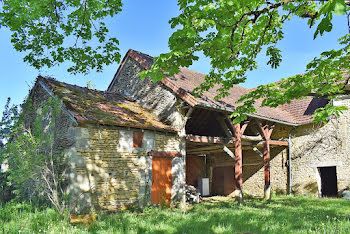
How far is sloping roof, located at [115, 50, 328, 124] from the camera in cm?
1026

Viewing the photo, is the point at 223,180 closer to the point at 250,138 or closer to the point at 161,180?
the point at 250,138

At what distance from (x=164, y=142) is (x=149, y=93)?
105 inches

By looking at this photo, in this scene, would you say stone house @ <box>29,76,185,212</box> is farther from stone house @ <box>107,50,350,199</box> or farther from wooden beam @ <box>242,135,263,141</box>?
wooden beam @ <box>242,135,263,141</box>

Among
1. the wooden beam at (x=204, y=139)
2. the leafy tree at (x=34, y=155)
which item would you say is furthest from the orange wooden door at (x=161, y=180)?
the leafy tree at (x=34, y=155)

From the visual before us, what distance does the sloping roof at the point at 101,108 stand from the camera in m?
→ 8.77

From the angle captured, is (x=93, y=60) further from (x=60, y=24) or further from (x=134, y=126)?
(x=134, y=126)

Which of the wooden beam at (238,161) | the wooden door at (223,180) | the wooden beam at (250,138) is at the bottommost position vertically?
the wooden door at (223,180)

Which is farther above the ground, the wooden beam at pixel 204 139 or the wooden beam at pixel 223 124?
the wooden beam at pixel 223 124

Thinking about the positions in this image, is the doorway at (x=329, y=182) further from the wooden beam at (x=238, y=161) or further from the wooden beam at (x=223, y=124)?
the wooden beam at (x=223, y=124)

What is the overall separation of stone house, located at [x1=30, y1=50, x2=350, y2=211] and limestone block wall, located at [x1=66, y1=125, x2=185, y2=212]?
0.10 ft

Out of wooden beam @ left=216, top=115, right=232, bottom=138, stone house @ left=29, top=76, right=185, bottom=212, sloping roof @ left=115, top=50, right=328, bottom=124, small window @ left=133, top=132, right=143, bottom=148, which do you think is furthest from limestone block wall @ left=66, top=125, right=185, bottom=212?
wooden beam @ left=216, top=115, right=232, bottom=138

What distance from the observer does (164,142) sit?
10.4 metres

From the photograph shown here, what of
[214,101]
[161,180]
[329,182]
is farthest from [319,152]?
[161,180]

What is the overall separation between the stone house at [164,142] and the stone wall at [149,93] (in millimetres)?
39
